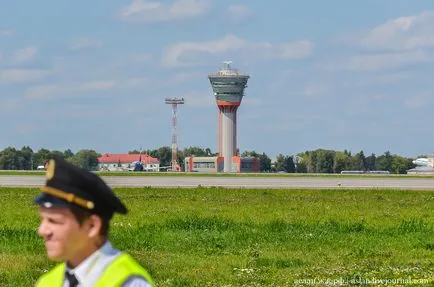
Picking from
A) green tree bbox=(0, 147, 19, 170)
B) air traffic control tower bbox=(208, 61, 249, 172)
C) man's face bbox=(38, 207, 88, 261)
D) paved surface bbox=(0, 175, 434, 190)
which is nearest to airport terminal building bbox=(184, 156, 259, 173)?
air traffic control tower bbox=(208, 61, 249, 172)

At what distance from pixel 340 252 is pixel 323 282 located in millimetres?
4386

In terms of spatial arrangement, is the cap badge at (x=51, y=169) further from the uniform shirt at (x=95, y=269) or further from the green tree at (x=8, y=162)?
the green tree at (x=8, y=162)

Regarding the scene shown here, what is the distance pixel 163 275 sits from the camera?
15.5m

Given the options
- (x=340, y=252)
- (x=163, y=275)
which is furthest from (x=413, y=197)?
(x=163, y=275)

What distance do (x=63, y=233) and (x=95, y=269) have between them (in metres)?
0.17

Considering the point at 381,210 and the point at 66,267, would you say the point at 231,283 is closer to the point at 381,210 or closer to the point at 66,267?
the point at 66,267

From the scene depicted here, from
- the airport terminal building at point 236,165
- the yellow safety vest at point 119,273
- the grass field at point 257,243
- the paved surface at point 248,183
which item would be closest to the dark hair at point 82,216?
the yellow safety vest at point 119,273

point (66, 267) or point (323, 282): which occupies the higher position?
point (66, 267)

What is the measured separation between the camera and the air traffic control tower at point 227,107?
192625 millimetres

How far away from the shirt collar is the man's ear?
0.06 meters

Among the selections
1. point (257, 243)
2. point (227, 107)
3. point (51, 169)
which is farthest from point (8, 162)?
point (51, 169)

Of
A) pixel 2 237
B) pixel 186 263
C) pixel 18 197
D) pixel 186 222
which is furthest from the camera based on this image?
pixel 18 197

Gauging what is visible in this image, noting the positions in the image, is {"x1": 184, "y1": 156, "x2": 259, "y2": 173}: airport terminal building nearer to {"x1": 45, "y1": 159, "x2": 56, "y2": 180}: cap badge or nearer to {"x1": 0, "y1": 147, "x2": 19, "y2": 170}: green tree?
{"x1": 0, "y1": 147, "x2": 19, "y2": 170}: green tree

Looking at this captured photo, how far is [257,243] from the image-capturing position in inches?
814
